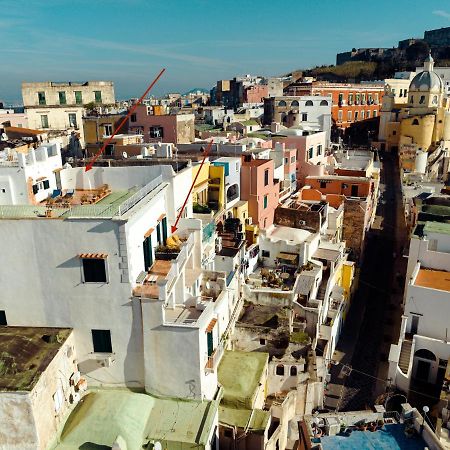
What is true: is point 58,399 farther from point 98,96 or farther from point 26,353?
point 98,96

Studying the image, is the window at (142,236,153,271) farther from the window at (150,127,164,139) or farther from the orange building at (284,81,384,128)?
the orange building at (284,81,384,128)

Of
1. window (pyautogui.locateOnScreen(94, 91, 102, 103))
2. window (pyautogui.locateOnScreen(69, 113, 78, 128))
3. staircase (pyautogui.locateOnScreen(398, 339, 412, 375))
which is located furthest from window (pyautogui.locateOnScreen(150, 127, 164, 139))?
staircase (pyautogui.locateOnScreen(398, 339, 412, 375))

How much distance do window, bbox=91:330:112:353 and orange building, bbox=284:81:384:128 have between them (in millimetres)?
67341

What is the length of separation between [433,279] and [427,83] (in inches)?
2083

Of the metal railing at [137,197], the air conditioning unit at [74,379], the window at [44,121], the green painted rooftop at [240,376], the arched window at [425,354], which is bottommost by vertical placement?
the arched window at [425,354]

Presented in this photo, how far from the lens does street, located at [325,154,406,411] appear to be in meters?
27.3

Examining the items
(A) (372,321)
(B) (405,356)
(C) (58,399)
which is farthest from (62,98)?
(B) (405,356)

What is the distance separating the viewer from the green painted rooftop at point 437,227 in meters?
29.9

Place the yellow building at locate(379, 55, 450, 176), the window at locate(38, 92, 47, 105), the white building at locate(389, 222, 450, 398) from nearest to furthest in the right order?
1. the white building at locate(389, 222, 450, 398)
2. the window at locate(38, 92, 47, 105)
3. the yellow building at locate(379, 55, 450, 176)

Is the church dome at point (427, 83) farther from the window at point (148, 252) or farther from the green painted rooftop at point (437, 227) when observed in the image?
the window at point (148, 252)

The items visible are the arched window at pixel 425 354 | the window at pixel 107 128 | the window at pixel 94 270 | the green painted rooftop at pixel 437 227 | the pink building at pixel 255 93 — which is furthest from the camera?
the pink building at pixel 255 93

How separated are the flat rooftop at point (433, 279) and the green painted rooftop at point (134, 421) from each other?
52.9 feet

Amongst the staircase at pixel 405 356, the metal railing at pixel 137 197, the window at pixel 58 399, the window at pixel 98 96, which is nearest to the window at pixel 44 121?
the window at pixel 98 96

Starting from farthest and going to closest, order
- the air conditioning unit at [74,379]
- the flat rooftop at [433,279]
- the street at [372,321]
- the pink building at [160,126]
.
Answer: the pink building at [160,126]
the street at [372,321]
the flat rooftop at [433,279]
the air conditioning unit at [74,379]
